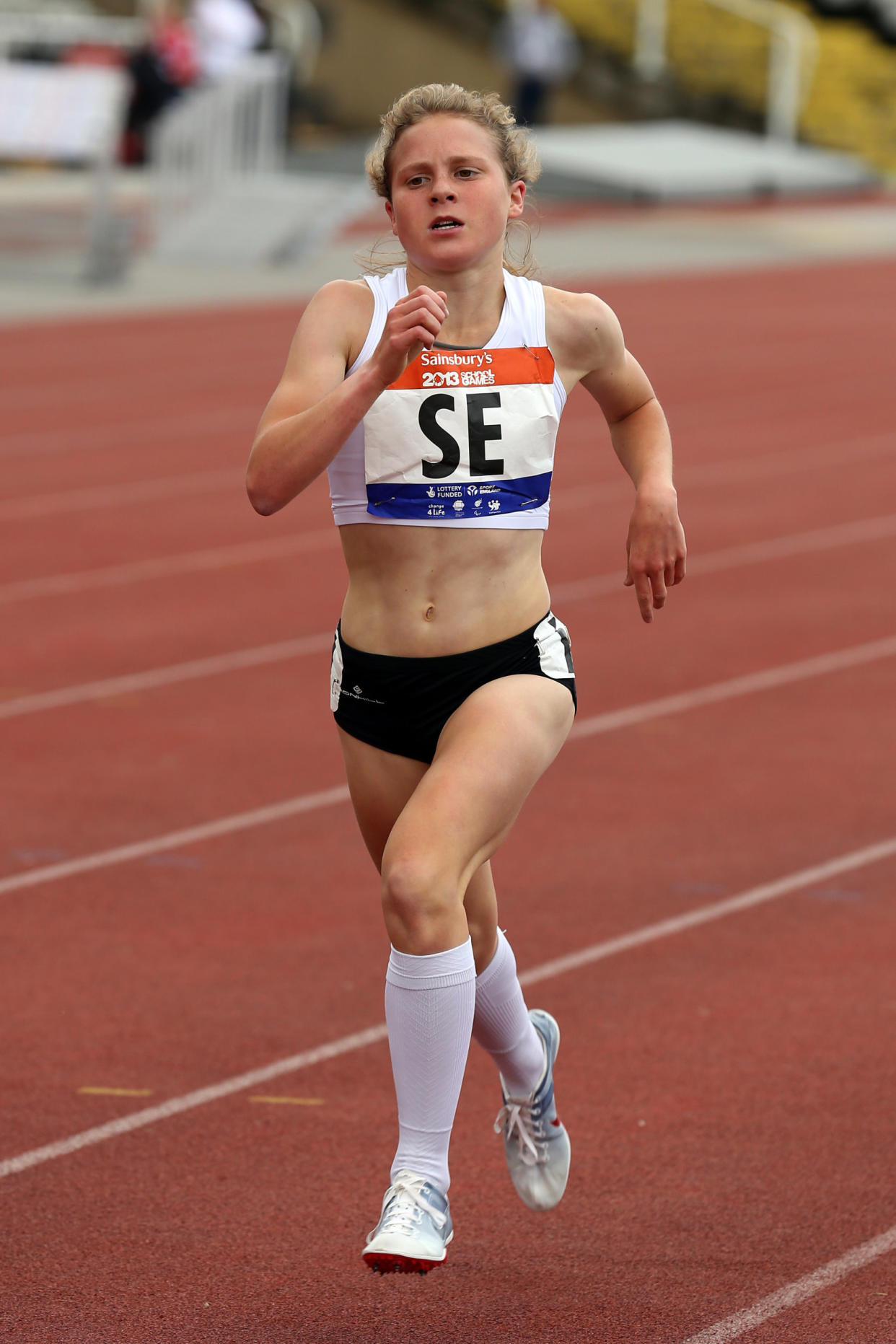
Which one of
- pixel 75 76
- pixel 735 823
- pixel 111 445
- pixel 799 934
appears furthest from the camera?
pixel 75 76

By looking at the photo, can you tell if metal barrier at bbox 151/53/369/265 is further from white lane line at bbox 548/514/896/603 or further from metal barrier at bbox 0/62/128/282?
white lane line at bbox 548/514/896/603

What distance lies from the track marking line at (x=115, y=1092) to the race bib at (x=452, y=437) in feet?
5.23

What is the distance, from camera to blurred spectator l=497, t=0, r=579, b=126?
98.9 feet

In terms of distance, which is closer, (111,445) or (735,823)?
(735,823)

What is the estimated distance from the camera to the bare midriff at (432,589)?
3678 mm

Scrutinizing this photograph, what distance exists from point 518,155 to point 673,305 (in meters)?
17.4

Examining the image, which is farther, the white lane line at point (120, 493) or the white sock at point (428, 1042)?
the white lane line at point (120, 493)

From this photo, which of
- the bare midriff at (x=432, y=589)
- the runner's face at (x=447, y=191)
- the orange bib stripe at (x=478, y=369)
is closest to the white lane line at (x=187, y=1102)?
the bare midriff at (x=432, y=589)

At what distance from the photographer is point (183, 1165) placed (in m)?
4.29

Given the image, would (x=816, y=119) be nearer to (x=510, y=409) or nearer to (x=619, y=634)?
(x=619, y=634)

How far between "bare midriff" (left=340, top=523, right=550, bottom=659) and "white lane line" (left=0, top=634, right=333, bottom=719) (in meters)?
4.23

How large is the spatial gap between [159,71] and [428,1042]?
22885mm

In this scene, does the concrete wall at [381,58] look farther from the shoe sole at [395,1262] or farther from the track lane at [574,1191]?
the shoe sole at [395,1262]

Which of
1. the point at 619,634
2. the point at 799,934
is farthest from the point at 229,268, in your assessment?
the point at 799,934
